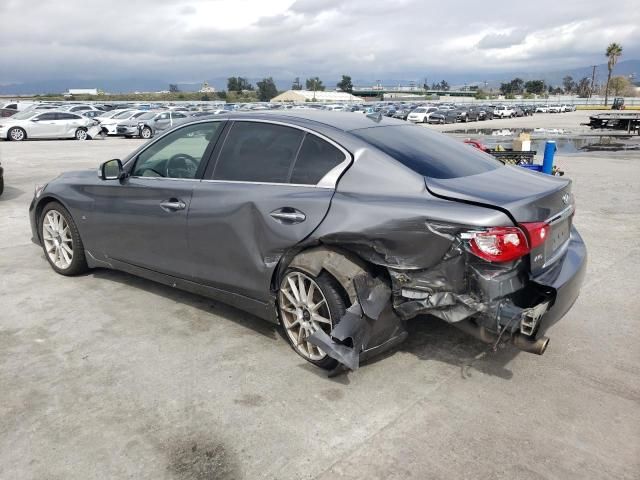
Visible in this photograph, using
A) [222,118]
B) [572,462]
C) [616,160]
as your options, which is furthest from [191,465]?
[616,160]

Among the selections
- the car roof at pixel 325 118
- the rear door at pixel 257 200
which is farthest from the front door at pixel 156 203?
the car roof at pixel 325 118

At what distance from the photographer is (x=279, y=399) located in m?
3.25

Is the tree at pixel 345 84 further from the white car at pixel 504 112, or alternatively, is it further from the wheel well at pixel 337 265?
the wheel well at pixel 337 265

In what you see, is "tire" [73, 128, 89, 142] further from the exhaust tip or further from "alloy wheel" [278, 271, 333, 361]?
the exhaust tip

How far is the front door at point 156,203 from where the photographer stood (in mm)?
4250

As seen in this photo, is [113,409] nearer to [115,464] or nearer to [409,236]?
[115,464]

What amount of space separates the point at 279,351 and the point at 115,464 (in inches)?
56.1

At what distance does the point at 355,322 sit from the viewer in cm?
325

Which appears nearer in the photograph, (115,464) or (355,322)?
(115,464)

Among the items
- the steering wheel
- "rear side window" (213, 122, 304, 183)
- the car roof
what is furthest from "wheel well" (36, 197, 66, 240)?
"rear side window" (213, 122, 304, 183)

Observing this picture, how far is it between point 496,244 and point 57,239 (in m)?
4.32

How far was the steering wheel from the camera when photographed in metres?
4.28

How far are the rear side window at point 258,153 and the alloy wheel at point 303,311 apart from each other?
2.35 feet

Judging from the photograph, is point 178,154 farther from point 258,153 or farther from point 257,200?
point 257,200
